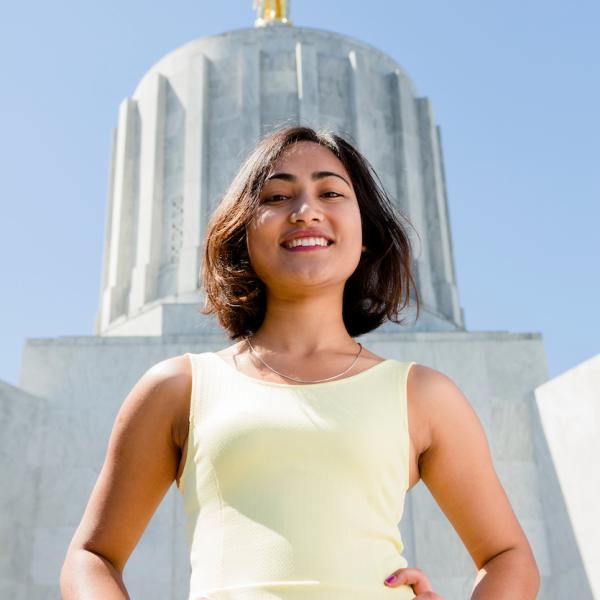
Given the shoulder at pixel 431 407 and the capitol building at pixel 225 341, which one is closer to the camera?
the shoulder at pixel 431 407

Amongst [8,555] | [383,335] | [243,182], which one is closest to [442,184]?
[383,335]

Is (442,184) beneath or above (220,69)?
beneath

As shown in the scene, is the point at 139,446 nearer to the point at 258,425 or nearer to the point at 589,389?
the point at 258,425

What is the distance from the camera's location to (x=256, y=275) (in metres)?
1.92

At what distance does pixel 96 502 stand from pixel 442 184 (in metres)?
12.0

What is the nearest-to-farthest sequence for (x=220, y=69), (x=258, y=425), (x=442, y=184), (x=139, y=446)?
1. (x=258, y=425)
2. (x=139, y=446)
3. (x=220, y=69)
4. (x=442, y=184)

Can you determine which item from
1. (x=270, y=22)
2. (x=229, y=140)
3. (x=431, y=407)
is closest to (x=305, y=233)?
(x=431, y=407)

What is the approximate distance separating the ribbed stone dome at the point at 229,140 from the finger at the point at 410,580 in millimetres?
9212

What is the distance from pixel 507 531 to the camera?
163 cm

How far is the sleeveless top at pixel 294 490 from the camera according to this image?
1.39 metres

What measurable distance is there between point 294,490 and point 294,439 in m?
0.09

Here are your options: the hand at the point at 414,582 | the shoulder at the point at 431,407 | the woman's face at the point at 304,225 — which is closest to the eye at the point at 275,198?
the woman's face at the point at 304,225

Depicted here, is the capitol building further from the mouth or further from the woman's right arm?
the woman's right arm

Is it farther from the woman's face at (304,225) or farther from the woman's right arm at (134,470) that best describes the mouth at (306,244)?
the woman's right arm at (134,470)
